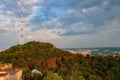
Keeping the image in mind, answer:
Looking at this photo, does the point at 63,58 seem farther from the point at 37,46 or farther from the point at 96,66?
the point at 37,46

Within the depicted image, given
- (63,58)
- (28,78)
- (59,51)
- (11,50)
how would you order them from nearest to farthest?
(28,78), (63,58), (59,51), (11,50)

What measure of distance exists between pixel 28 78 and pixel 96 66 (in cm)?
1541

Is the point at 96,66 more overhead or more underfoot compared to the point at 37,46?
more underfoot

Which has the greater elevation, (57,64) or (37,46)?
(37,46)

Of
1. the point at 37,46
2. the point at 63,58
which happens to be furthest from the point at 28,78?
the point at 37,46

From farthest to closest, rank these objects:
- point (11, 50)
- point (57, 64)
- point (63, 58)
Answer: point (11, 50) → point (63, 58) → point (57, 64)

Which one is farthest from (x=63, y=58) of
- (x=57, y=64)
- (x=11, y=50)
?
(x=11, y=50)

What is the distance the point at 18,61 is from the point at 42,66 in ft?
17.4

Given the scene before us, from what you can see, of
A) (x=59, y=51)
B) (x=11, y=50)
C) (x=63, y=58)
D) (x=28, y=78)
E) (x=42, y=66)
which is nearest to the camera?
(x=28, y=78)

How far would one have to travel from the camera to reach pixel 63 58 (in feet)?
137

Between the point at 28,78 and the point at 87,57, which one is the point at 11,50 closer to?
the point at 87,57

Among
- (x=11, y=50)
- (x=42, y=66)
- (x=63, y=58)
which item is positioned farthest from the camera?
(x=11, y=50)

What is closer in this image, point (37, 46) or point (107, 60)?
point (107, 60)

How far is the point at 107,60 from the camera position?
1599 inches
